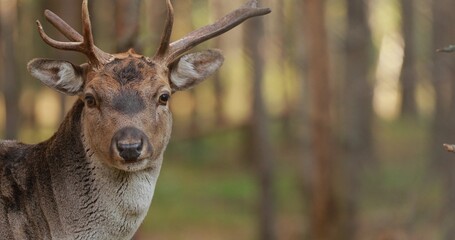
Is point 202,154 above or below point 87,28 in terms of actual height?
below

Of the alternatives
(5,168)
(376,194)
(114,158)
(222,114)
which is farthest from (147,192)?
(222,114)

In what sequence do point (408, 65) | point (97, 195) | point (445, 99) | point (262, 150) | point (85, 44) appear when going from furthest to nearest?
point (408, 65), point (445, 99), point (262, 150), point (85, 44), point (97, 195)

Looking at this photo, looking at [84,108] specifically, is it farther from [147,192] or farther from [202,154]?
[202,154]

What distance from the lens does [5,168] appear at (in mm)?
8836

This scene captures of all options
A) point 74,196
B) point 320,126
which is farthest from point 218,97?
point 74,196

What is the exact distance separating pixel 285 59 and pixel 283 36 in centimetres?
184

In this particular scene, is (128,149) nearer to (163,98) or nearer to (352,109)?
(163,98)

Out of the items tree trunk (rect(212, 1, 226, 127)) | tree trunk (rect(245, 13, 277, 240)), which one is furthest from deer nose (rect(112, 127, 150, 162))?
tree trunk (rect(212, 1, 226, 127))

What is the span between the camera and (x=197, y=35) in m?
9.27

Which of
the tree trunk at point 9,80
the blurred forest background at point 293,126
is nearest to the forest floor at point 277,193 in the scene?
the blurred forest background at point 293,126

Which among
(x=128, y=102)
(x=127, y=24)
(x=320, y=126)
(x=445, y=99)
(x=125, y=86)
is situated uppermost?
(x=127, y=24)

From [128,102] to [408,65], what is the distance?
19009mm

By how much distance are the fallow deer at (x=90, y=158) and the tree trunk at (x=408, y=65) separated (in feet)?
43.8

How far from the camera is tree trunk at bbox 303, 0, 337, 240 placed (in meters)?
18.0
